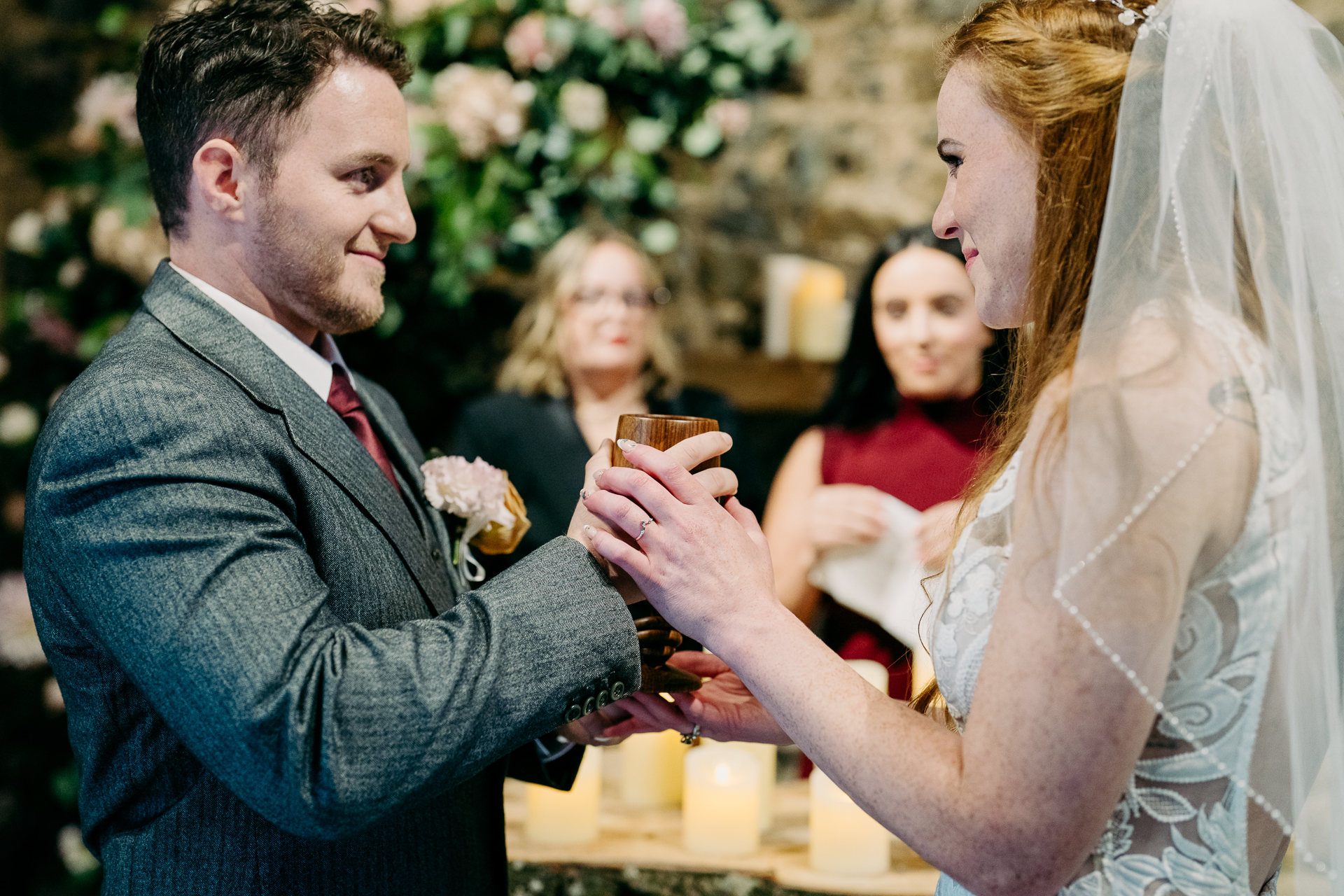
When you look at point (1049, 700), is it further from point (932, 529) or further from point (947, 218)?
point (932, 529)

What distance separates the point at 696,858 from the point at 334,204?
1.09 metres

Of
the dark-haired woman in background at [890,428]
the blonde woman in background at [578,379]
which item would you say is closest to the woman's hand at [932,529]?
the dark-haired woman in background at [890,428]

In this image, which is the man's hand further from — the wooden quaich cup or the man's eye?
the man's eye

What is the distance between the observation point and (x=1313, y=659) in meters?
0.92

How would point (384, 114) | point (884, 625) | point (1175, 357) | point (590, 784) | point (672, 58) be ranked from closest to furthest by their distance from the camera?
point (1175, 357) < point (384, 114) < point (590, 784) < point (884, 625) < point (672, 58)

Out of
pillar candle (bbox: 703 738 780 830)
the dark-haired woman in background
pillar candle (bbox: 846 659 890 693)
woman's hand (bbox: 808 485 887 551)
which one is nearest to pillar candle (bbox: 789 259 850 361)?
the dark-haired woman in background

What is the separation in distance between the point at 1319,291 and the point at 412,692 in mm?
957

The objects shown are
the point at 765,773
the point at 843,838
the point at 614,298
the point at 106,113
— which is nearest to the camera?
the point at 843,838

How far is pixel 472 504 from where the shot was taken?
4.37ft

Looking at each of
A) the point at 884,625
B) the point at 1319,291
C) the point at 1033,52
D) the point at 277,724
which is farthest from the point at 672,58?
the point at 277,724

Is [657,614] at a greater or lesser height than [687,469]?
lesser

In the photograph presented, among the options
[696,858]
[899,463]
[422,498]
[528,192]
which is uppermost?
[528,192]

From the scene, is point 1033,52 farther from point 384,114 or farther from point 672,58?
point 672,58

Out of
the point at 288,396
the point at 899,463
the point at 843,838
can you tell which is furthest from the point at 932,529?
the point at 288,396
